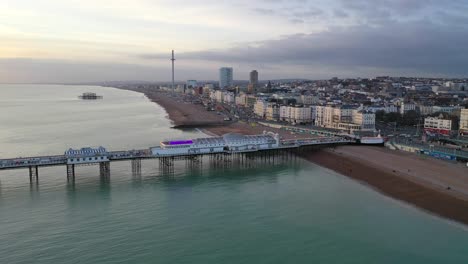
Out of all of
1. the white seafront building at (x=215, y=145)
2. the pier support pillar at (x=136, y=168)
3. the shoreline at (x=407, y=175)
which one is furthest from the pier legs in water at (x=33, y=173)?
the shoreline at (x=407, y=175)

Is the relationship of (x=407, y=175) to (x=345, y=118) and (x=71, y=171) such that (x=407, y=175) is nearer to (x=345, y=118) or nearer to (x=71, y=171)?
(x=71, y=171)

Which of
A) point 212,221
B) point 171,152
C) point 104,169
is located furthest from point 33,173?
point 212,221

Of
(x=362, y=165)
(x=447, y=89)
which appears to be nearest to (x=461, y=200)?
(x=362, y=165)

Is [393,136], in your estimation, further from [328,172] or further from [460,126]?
[328,172]

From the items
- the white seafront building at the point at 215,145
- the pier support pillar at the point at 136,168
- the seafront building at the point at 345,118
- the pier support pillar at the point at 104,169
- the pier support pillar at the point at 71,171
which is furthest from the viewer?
the seafront building at the point at 345,118

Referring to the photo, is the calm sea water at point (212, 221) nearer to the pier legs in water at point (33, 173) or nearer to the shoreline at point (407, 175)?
the pier legs in water at point (33, 173)
